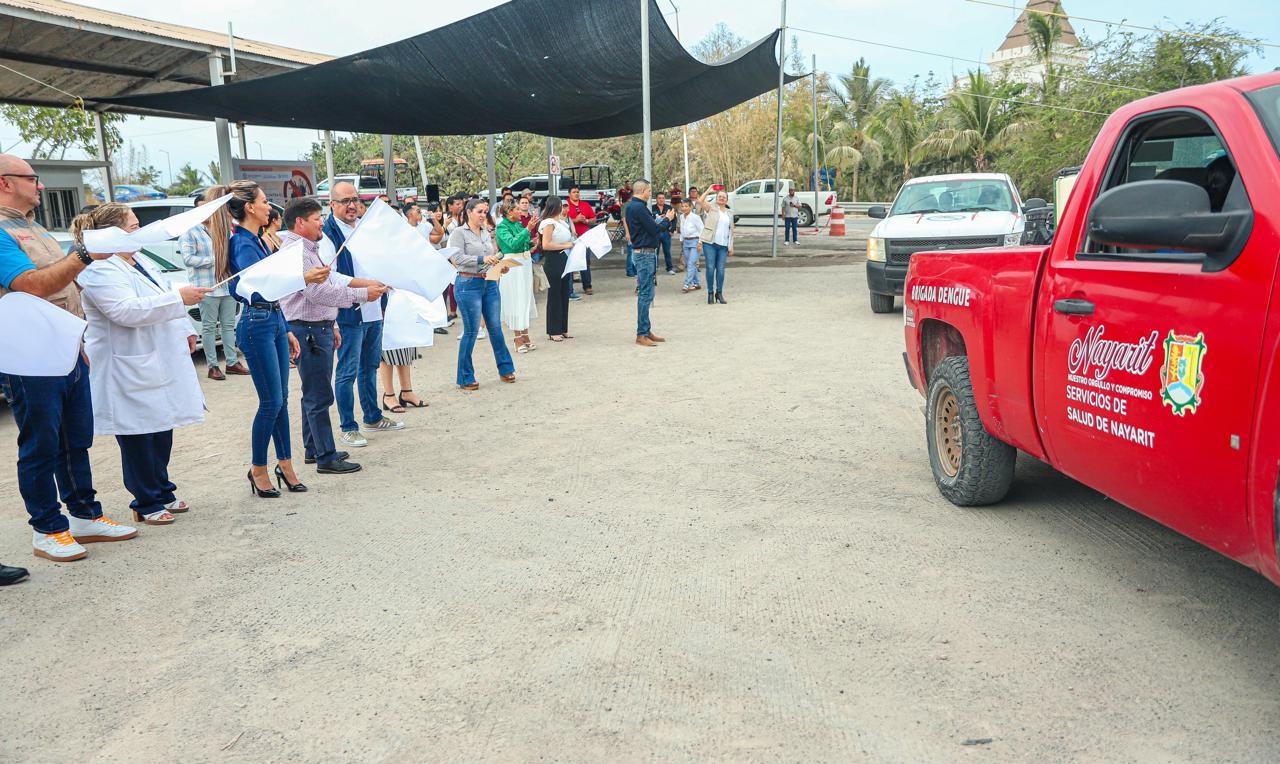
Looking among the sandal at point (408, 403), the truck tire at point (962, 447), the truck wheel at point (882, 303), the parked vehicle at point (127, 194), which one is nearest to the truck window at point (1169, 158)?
the truck tire at point (962, 447)

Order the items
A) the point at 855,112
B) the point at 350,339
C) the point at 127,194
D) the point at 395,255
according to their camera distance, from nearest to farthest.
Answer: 1. the point at 395,255
2. the point at 350,339
3. the point at 127,194
4. the point at 855,112

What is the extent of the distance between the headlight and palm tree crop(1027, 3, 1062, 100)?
29.2 m

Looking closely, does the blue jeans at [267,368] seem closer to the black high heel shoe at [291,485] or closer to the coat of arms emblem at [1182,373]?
the black high heel shoe at [291,485]

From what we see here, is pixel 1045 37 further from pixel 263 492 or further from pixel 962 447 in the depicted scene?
pixel 263 492

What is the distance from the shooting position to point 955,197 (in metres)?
13.3

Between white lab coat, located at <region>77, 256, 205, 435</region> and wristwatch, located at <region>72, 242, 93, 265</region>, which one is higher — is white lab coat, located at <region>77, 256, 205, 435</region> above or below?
below

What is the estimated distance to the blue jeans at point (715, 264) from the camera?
1517 centimetres

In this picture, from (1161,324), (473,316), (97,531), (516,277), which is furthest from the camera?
(516,277)

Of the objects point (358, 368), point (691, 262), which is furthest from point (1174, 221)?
point (691, 262)

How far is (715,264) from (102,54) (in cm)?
1167

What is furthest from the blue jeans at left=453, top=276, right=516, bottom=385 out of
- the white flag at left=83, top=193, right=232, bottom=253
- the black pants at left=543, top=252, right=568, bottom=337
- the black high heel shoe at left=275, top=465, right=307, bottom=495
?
the white flag at left=83, top=193, right=232, bottom=253

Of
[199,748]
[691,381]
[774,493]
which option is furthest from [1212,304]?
[691,381]

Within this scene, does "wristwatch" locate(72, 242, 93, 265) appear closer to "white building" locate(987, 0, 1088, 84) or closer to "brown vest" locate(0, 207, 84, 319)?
"brown vest" locate(0, 207, 84, 319)

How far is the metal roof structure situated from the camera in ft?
48.2
